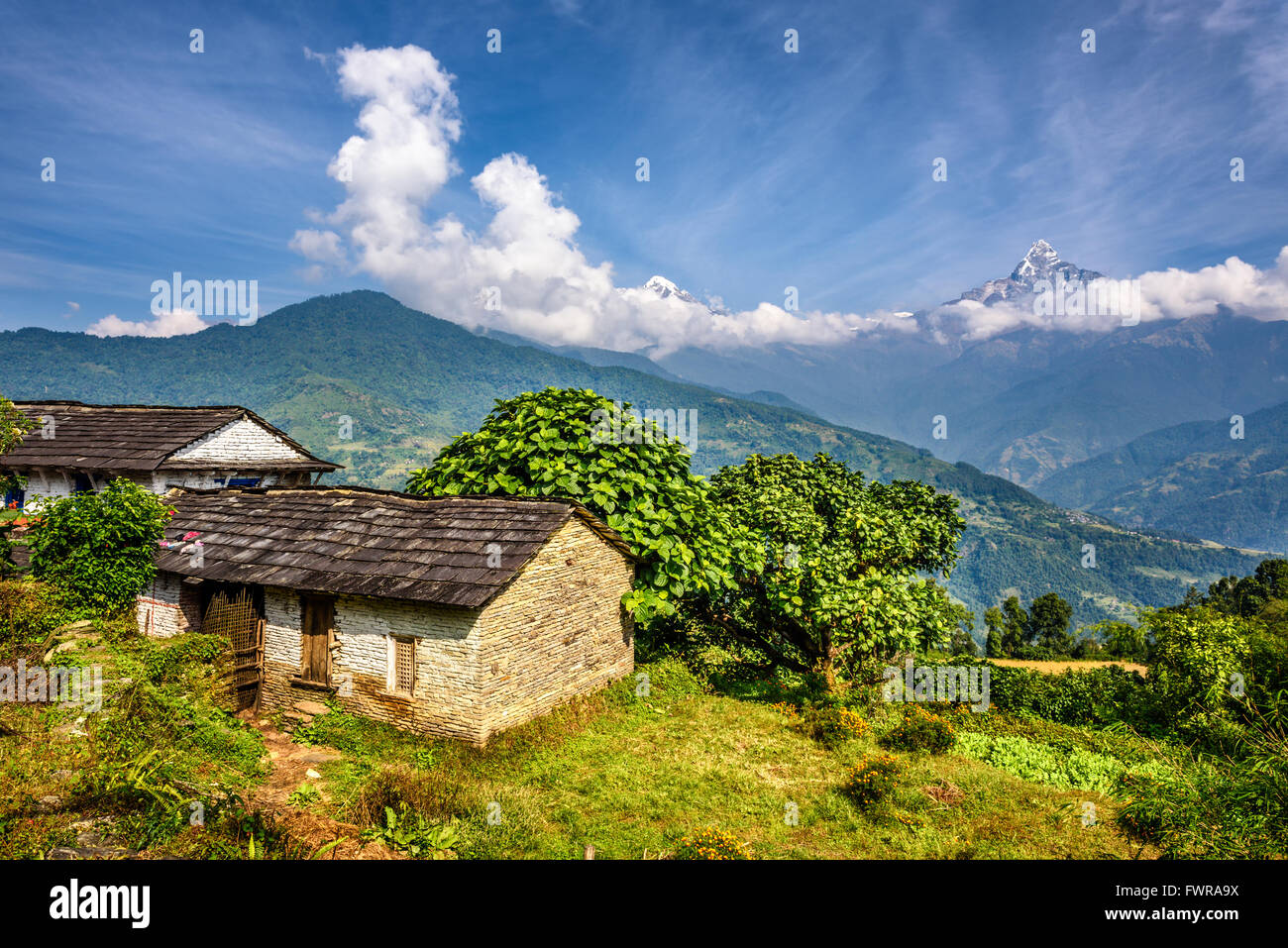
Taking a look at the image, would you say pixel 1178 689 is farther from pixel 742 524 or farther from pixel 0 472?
pixel 0 472

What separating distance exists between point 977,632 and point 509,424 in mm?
143040

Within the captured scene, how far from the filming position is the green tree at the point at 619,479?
15.9 metres

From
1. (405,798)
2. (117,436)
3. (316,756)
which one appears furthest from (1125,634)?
(117,436)

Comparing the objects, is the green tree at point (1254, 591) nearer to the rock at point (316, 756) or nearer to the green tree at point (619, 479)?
the green tree at point (619, 479)

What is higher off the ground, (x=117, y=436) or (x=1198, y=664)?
(x=117, y=436)

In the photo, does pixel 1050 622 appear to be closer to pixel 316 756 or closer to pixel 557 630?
pixel 557 630

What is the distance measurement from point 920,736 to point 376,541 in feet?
41.6

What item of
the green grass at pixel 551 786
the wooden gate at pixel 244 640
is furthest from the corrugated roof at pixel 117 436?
the green grass at pixel 551 786

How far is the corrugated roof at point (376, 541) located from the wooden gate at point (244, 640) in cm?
69

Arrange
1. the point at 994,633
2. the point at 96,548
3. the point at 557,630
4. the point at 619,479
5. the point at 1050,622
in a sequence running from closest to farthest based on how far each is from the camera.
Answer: the point at 557,630 < the point at 96,548 < the point at 619,479 < the point at 994,633 < the point at 1050,622

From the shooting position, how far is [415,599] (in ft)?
37.3

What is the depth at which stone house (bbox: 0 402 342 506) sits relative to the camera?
20.3 meters

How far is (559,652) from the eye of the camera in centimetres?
1358
